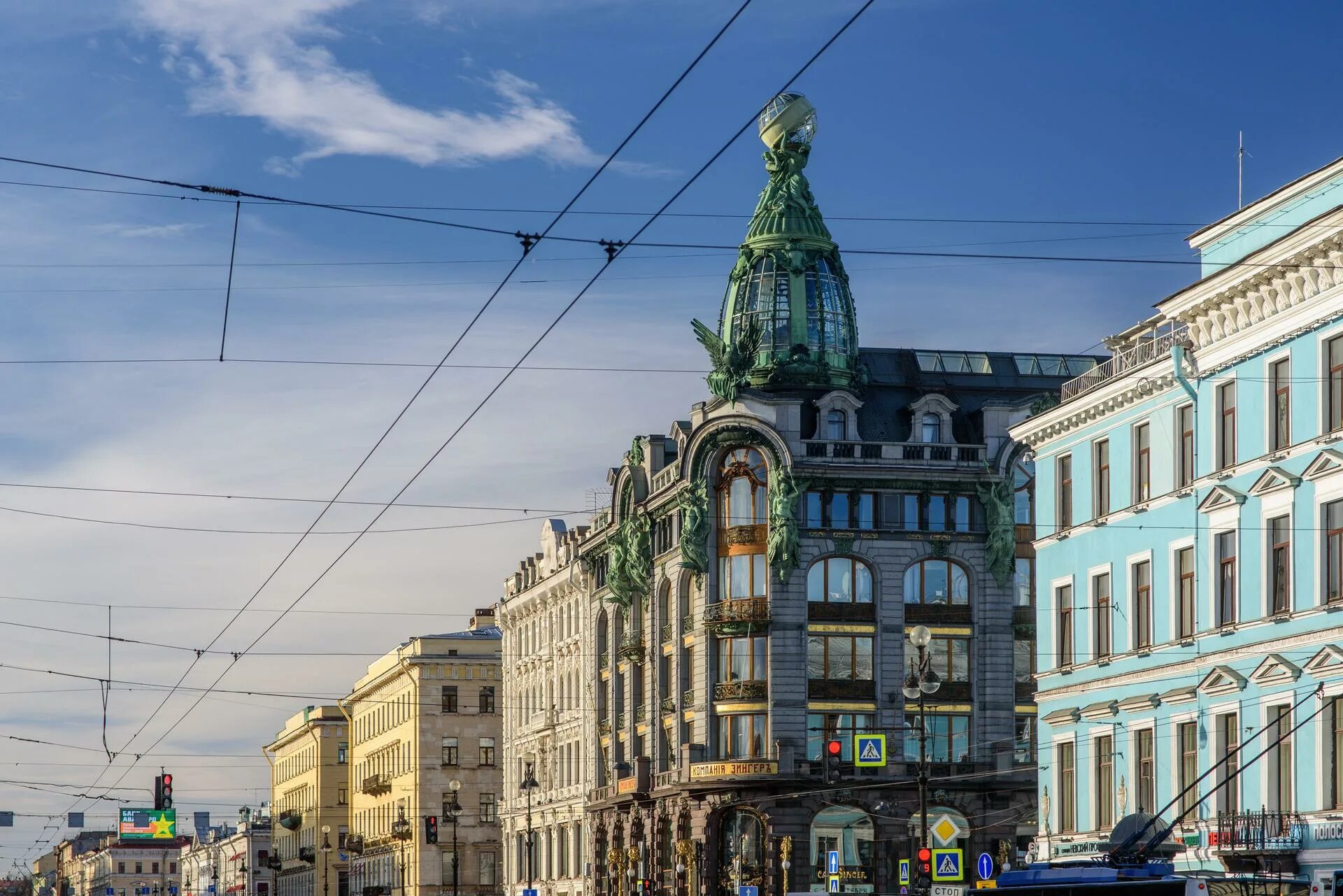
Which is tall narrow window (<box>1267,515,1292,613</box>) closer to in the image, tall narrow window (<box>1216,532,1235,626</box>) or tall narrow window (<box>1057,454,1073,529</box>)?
tall narrow window (<box>1216,532,1235,626</box>)

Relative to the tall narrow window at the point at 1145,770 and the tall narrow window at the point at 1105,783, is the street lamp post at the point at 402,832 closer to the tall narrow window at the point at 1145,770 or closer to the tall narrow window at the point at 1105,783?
the tall narrow window at the point at 1105,783

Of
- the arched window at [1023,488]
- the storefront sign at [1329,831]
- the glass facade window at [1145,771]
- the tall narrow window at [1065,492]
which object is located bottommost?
the storefront sign at [1329,831]

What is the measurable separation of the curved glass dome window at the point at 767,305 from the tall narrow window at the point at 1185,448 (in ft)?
140

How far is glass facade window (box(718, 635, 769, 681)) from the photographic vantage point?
84.4 metres

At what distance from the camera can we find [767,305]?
90750 millimetres

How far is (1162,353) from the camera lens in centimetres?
4847

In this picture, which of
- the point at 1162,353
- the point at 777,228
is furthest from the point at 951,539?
the point at 1162,353

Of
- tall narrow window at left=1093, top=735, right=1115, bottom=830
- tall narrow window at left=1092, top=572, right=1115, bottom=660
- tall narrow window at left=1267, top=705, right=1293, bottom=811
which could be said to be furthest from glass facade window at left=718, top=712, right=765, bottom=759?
tall narrow window at left=1267, top=705, right=1293, bottom=811

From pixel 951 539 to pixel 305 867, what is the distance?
10136 centimetres

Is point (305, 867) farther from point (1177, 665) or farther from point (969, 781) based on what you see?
point (1177, 665)

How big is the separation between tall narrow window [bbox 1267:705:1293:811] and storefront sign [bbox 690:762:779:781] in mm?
40842

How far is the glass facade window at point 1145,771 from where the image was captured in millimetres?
48125

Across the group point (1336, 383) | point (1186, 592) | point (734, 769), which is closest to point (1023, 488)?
point (734, 769)

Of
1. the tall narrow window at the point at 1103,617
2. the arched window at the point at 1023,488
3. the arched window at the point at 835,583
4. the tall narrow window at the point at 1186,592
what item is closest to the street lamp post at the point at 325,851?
the arched window at the point at 835,583
